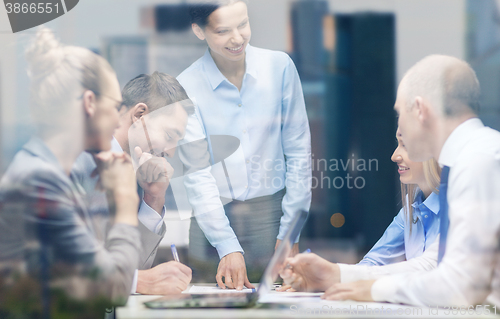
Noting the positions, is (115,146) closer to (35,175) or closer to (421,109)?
(35,175)

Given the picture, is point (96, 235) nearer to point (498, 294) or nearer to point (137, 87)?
point (137, 87)

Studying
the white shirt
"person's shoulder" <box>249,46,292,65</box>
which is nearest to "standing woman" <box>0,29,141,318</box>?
"person's shoulder" <box>249,46,292,65</box>

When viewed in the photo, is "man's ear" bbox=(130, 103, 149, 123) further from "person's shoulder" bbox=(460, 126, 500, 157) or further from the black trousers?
"person's shoulder" bbox=(460, 126, 500, 157)

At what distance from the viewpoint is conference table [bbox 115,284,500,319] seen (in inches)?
54.0

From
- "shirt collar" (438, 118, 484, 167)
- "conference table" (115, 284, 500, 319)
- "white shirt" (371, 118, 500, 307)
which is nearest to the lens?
"conference table" (115, 284, 500, 319)

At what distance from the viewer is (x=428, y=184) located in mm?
1914

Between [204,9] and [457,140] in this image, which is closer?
[457,140]

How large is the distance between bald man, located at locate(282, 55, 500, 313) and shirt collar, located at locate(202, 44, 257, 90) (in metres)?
0.72

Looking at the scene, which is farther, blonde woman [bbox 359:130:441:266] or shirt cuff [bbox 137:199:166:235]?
shirt cuff [bbox 137:199:166:235]

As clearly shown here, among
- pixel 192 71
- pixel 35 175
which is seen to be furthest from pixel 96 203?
pixel 192 71

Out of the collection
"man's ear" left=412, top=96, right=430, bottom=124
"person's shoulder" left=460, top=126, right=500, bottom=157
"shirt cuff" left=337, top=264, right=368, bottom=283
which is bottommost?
"shirt cuff" left=337, top=264, right=368, bottom=283

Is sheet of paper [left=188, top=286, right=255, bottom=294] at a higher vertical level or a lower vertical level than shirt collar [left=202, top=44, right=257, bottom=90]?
lower

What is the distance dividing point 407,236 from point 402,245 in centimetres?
5

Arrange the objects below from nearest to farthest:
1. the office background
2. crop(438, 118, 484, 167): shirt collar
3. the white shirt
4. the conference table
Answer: the conference table, the white shirt, crop(438, 118, 484, 167): shirt collar, the office background
